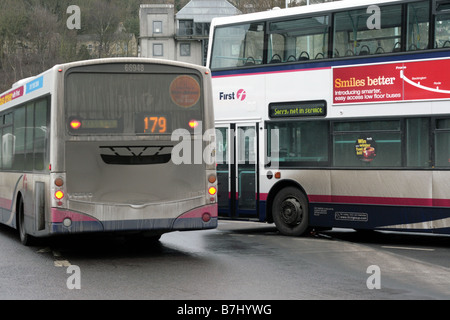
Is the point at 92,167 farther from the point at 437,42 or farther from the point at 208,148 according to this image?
the point at 437,42

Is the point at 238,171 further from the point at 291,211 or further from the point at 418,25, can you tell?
the point at 418,25

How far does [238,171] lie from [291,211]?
5.09 ft

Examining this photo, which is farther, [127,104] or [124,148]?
[127,104]

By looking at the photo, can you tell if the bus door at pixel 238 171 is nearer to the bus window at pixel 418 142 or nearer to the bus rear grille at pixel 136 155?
the bus window at pixel 418 142

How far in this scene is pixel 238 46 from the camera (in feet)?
59.3

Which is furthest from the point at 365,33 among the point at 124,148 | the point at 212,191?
the point at 124,148

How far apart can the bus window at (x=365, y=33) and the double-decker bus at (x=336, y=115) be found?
0.02m

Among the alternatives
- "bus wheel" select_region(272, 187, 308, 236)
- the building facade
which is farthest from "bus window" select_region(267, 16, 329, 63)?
the building facade

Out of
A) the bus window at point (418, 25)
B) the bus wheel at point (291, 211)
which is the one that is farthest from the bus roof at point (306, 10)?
the bus wheel at point (291, 211)

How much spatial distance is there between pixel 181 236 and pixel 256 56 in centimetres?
401

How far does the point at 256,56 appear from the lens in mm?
17719

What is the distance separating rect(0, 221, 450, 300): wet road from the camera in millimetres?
9648
